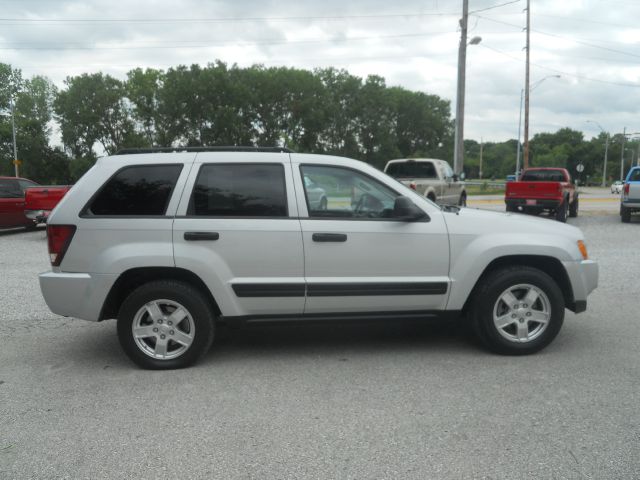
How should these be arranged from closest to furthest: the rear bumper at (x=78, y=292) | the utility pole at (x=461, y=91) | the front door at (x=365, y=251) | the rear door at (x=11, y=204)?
the rear bumper at (x=78, y=292) < the front door at (x=365, y=251) < the rear door at (x=11, y=204) < the utility pole at (x=461, y=91)

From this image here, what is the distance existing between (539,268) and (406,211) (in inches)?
56.4

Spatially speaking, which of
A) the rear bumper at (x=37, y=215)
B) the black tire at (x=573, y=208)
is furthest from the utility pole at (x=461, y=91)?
the rear bumper at (x=37, y=215)

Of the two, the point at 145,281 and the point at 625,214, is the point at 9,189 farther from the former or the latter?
the point at 625,214

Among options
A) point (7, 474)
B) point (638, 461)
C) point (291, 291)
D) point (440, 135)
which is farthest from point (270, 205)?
point (440, 135)

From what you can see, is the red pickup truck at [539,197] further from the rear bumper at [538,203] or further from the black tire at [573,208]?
the black tire at [573,208]

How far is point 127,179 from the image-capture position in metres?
4.54

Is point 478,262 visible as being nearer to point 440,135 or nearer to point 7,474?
point 7,474

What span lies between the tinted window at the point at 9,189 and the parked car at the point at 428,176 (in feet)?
34.2

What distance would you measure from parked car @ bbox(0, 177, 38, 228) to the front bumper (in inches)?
563

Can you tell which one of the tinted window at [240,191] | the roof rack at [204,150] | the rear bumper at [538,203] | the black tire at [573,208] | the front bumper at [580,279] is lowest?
the black tire at [573,208]

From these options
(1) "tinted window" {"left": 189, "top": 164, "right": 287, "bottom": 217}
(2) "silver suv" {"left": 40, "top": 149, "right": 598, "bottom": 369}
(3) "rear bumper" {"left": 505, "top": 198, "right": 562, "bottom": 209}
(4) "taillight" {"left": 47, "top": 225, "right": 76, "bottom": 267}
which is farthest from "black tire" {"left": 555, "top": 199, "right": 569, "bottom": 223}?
(4) "taillight" {"left": 47, "top": 225, "right": 76, "bottom": 267}

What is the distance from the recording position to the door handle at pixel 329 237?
446 centimetres

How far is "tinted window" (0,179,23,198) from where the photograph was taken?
14742 millimetres

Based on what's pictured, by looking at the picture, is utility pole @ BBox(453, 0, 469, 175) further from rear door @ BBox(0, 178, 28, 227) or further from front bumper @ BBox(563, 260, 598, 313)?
front bumper @ BBox(563, 260, 598, 313)
